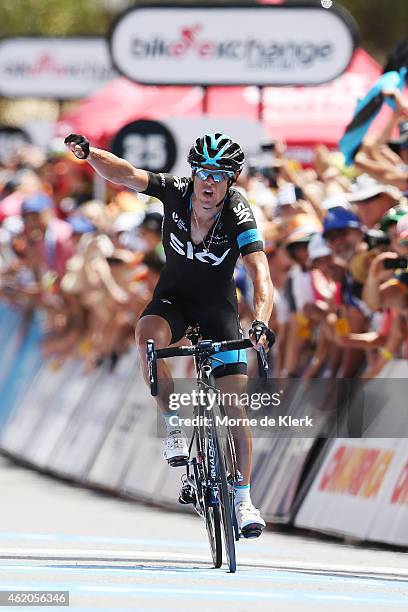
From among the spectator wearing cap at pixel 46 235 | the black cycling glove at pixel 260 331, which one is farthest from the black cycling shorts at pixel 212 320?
the spectator wearing cap at pixel 46 235

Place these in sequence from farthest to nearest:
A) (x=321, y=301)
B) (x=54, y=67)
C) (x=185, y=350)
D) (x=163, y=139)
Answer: (x=54, y=67) → (x=163, y=139) → (x=321, y=301) → (x=185, y=350)

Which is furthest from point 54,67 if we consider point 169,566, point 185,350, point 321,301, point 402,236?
point 185,350

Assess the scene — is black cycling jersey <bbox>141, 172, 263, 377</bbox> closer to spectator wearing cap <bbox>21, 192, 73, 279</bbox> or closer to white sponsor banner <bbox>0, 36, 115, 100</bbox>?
spectator wearing cap <bbox>21, 192, 73, 279</bbox>

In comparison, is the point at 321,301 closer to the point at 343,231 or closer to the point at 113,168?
the point at 343,231

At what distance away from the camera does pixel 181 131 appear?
15922 mm

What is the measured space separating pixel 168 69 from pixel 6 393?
425cm

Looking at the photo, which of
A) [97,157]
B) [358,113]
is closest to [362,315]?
[358,113]

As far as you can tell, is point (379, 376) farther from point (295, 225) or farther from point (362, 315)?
point (295, 225)

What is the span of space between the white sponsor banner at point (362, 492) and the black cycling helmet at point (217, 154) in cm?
246

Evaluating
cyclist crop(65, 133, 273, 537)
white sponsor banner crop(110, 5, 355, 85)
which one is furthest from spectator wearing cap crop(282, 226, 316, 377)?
white sponsor banner crop(110, 5, 355, 85)

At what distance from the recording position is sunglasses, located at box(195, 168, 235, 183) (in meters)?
9.57

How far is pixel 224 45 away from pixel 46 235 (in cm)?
272

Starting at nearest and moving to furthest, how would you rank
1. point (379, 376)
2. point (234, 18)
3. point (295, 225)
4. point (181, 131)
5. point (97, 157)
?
point (97, 157) → point (379, 376) → point (295, 225) → point (181, 131) → point (234, 18)

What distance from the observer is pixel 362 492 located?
37.2 ft
